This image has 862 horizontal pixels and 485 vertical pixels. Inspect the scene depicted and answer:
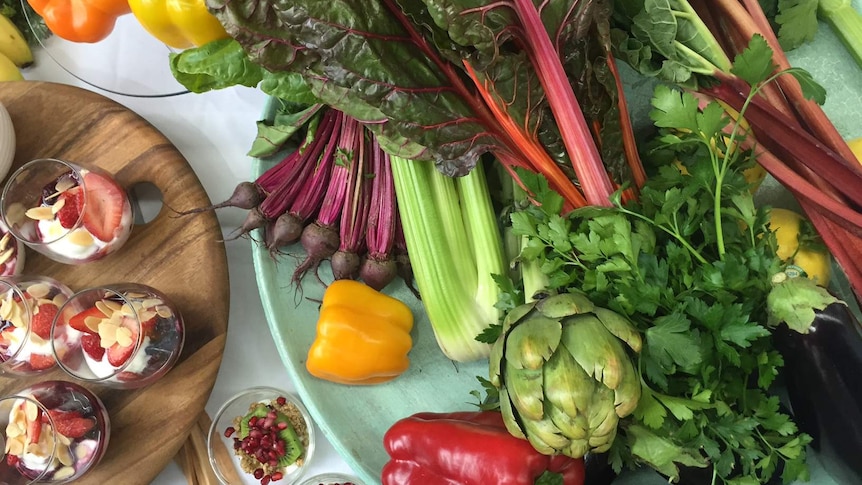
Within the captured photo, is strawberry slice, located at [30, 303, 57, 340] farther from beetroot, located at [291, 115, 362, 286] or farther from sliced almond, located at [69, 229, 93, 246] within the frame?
beetroot, located at [291, 115, 362, 286]

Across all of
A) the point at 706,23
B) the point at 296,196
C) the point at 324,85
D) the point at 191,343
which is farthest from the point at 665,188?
the point at 191,343

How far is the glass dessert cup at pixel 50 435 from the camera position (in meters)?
1.29

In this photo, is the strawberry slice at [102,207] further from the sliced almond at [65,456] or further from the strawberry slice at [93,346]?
the sliced almond at [65,456]

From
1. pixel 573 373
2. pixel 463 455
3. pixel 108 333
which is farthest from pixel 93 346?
pixel 573 373

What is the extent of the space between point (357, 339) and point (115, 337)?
1.60ft

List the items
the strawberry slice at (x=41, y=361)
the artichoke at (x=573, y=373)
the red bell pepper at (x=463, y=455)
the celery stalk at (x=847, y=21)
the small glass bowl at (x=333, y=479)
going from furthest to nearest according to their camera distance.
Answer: the small glass bowl at (x=333, y=479)
the strawberry slice at (x=41, y=361)
the celery stalk at (x=847, y=21)
the red bell pepper at (x=463, y=455)
the artichoke at (x=573, y=373)

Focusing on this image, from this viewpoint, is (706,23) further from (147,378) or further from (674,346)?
(147,378)

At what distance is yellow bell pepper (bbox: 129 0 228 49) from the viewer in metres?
1.21

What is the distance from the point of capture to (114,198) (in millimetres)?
1380

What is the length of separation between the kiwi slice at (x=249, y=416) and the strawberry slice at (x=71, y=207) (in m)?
0.57

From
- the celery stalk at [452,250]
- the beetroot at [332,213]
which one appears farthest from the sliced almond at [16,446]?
the celery stalk at [452,250]

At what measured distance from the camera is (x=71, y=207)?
1373mm

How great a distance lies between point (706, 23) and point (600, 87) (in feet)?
0.90

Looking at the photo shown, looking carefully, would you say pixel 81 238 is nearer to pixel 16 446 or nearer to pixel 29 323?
pixel 29 323
